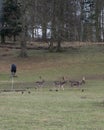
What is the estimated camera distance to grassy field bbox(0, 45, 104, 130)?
13945 millimetres

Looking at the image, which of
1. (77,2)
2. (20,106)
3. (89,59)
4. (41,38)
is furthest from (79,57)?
(20,106)

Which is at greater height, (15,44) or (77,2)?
(77,2)

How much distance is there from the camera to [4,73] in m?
49.7

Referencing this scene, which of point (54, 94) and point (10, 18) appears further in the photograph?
point (10, 18)

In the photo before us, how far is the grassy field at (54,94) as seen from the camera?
1395 centimetres

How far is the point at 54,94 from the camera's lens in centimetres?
2809

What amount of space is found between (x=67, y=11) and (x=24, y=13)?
9398 millimetres

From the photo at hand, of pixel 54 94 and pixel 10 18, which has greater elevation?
pixel 10 18

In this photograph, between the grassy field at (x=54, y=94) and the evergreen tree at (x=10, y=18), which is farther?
the evergreen tree at (x=10, y=18)

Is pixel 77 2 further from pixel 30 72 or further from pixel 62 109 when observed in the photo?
pixel 62 109

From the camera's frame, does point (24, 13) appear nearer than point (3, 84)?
No

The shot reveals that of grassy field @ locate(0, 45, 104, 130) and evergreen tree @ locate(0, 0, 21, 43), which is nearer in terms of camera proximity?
grassy field @ locate(0, 45, 104, 130)

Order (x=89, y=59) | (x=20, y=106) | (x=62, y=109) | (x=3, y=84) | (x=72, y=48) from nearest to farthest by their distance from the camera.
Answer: (x=62, y=109)
(x=20, y=106)
(x=3, y=84)
(x=89, y=59)
(x=72, y=48)

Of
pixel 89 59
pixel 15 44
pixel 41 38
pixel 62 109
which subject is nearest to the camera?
pixel 62 109
